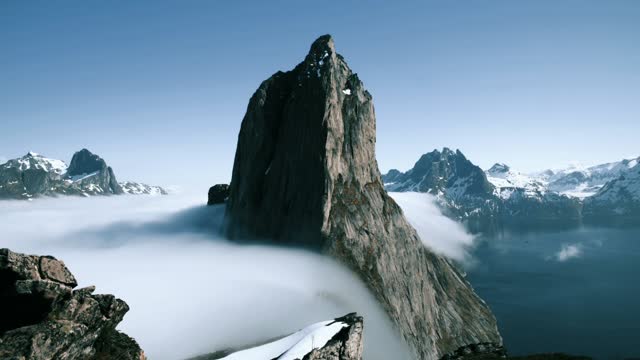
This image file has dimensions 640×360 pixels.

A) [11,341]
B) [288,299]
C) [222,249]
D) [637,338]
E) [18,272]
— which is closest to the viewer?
[11,341]

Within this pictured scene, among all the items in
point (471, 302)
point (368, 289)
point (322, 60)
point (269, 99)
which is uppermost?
point (322, 60)

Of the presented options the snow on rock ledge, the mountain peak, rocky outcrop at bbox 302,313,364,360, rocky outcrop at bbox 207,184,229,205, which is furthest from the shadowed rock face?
rocky outcrop at bbox 302,313,364,360

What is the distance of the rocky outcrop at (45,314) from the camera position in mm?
26125

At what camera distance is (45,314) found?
28.3 metres

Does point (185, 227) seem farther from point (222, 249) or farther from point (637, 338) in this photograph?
point (637, 338)

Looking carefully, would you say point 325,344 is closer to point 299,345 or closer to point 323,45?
point 299,345

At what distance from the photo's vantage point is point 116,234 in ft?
535

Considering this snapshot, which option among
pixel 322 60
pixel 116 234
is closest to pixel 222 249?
pixel 322 60

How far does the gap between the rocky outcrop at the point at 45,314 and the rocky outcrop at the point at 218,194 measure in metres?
144

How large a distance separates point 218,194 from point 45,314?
14992cm

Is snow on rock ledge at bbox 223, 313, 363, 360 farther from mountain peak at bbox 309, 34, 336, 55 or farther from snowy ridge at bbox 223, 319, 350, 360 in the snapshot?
mountain peak at bbox 309, 34, 336, 55

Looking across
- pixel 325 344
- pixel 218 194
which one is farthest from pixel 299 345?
pixel 218 194

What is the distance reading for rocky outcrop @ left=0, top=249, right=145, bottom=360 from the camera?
85.7ft

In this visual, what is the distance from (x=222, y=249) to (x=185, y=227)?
43001 mm
